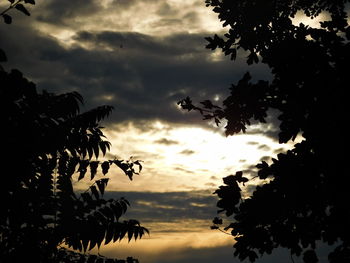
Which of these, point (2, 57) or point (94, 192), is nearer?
point (2, 57)

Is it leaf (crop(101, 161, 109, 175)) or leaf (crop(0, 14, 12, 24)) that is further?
leaf (crop(101, 161, 109, 175))

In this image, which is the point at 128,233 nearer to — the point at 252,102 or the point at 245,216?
the point at 245,216

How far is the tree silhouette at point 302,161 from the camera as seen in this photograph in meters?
4.23

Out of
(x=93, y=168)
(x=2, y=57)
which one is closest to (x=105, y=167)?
(x=93, y=168)

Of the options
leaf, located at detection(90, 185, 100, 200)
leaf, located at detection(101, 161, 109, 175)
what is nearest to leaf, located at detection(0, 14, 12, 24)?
leaf, located at detection(101, 161, 109, 175)

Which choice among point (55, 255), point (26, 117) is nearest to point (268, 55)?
point (26, 117)

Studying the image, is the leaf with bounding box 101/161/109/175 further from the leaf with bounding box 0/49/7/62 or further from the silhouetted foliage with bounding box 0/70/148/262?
the leaf with bounding box 0/49/7/62

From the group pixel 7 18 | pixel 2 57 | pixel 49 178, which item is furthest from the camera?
pixel 49 178

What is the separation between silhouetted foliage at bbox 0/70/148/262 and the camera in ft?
14.8

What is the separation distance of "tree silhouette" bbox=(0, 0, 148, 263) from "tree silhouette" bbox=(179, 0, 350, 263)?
2.08 metres

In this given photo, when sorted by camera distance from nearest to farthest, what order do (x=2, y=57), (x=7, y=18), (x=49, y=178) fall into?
1. (x=2, y=57)
2. (x=7, y=18)
3. (x=49, y=178)

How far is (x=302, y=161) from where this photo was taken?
14.7ft

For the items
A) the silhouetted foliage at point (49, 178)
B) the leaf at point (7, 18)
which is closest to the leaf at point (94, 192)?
the silhouetted foliage at point (49, 178)

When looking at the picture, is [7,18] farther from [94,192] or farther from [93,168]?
[94,192]
